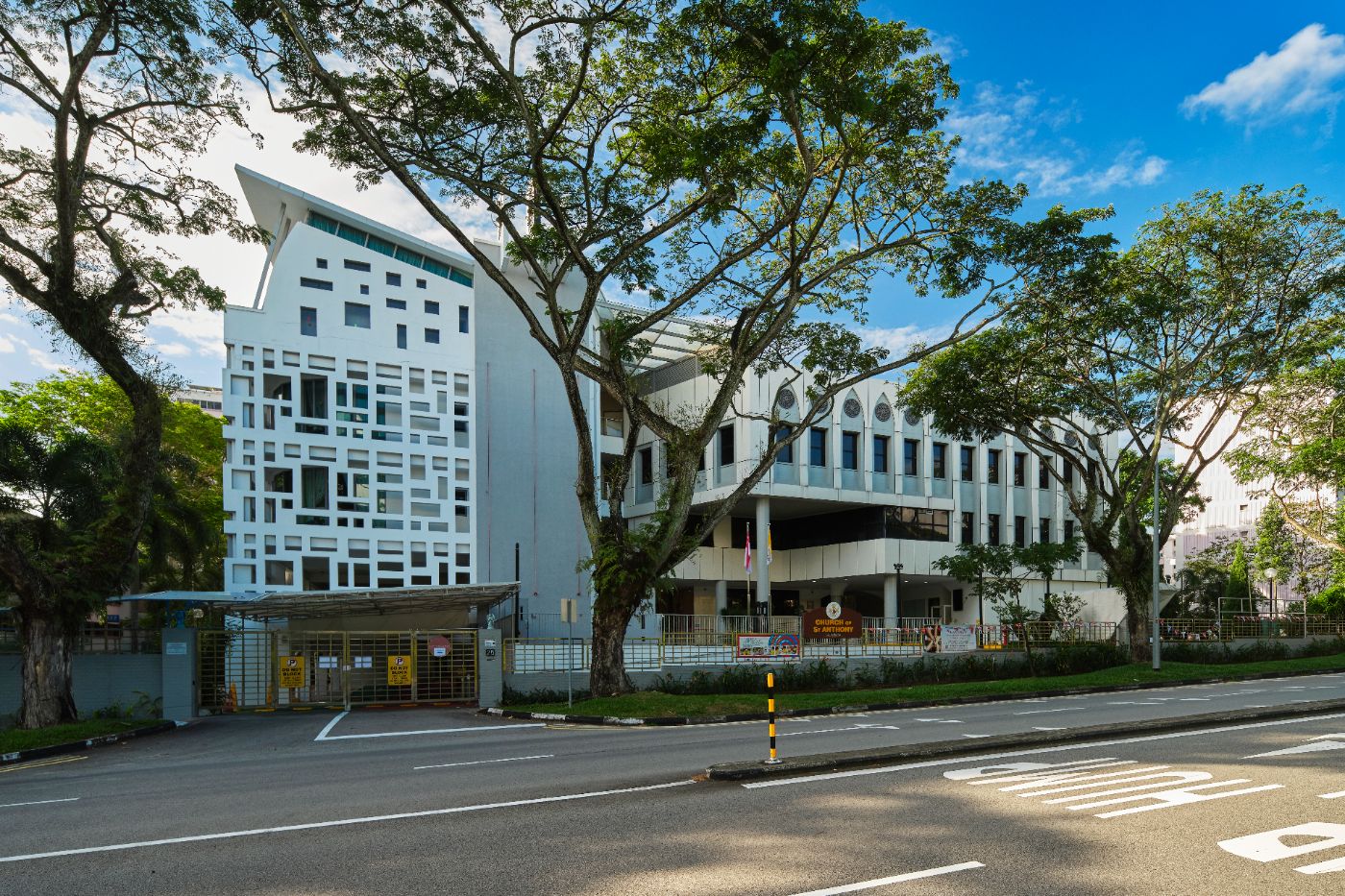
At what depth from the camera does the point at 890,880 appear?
5965mm

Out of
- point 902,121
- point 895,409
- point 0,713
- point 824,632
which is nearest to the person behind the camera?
point 902,121

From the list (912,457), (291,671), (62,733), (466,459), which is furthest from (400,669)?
(912,457)

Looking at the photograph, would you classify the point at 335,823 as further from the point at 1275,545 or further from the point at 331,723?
the point at 1275,545

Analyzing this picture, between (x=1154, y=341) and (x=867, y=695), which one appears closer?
(x=867, y=695)

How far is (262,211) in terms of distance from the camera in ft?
141

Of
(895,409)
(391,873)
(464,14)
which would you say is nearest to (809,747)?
(391,873)

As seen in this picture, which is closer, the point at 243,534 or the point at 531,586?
the point at 243,534

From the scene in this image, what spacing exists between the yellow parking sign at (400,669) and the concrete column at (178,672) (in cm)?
486

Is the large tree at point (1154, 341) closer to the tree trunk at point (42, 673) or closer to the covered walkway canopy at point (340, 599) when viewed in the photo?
the covered walkway canopy at point (340, 599)

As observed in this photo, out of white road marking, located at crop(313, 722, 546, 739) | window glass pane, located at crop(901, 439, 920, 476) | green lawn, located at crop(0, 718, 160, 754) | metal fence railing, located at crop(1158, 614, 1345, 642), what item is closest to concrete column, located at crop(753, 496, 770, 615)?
window glass pane, located at crop(901, 439, 920, 476)

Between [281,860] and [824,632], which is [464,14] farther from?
[824,632]

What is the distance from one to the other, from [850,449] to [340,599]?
28470 mm

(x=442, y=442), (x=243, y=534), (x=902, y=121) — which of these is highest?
(x=902, y=121)

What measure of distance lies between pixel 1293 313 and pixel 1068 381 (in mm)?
6455
